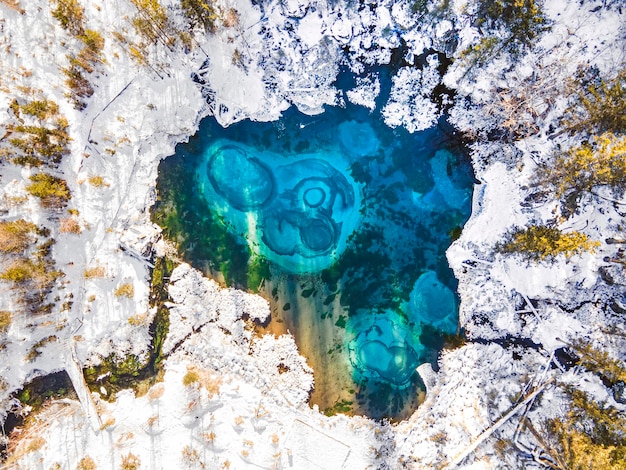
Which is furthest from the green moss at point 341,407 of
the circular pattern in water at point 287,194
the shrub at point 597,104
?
the shrub at point 597,104

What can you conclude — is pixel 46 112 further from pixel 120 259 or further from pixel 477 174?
pixel 477 174

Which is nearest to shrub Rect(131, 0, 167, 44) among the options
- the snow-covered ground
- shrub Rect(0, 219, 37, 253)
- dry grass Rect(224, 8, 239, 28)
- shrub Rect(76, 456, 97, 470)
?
the snow-covered ground

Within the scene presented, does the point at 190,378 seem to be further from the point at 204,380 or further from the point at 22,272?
the point at 22,272

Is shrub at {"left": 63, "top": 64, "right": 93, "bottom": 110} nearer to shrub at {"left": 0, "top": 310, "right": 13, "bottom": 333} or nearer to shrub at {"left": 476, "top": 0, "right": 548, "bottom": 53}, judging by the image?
shrub at {"left": 0, "top": 310, "right": 13, "bottom": 333}

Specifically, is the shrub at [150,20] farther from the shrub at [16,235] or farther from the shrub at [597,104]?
the shrub at [597,104]

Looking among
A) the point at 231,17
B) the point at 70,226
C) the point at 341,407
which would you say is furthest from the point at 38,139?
the point at 341,407

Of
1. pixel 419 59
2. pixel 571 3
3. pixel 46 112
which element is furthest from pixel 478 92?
pixel 46 112
